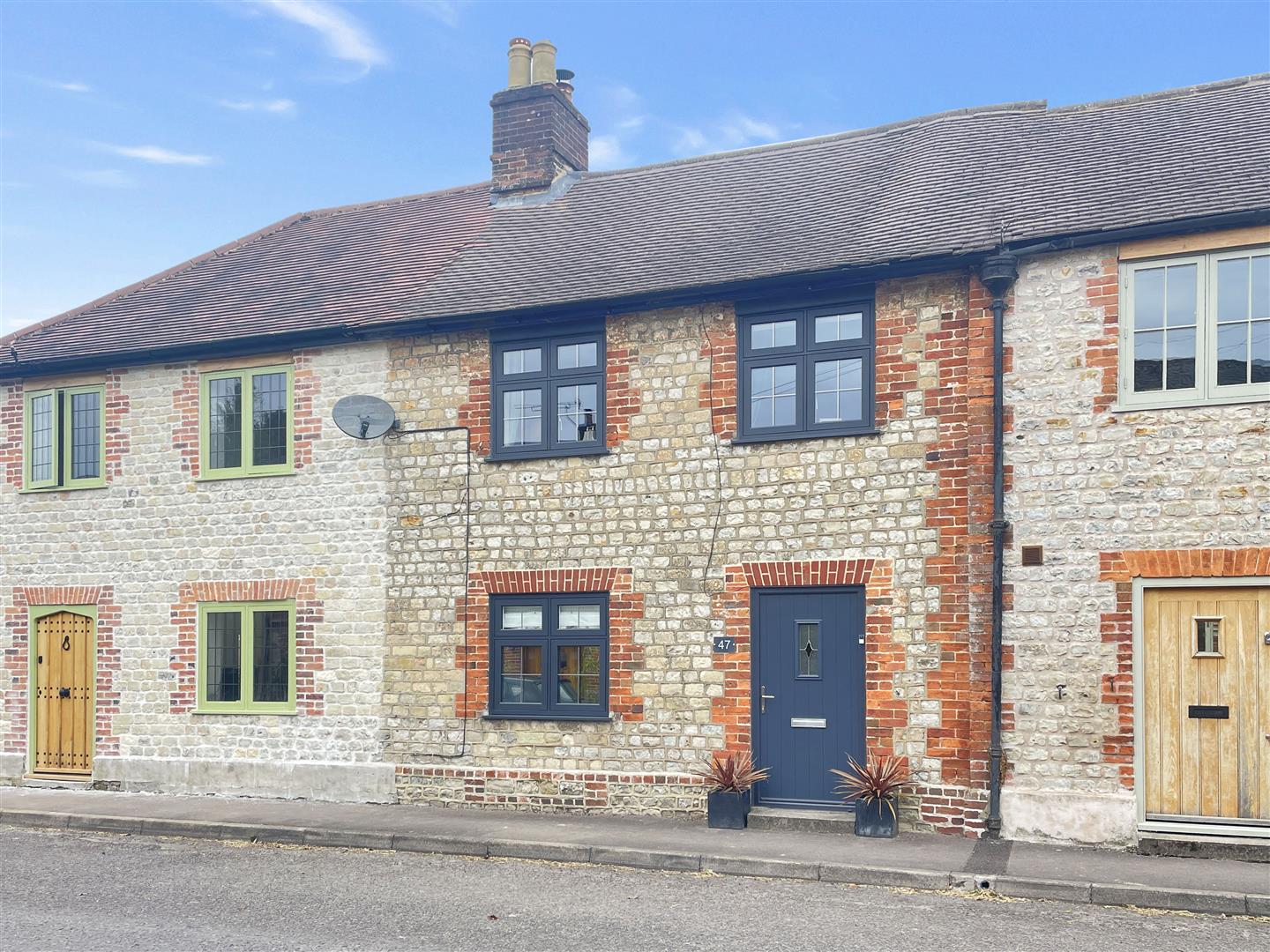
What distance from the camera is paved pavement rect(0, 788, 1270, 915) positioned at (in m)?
9.25

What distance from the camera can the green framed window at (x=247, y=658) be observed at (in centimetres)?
1455

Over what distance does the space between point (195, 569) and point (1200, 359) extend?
11.2 m

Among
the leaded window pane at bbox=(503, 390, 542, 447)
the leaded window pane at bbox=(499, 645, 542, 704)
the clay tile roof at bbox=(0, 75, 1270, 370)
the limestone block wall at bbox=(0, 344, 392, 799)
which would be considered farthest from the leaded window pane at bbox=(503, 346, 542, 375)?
the leaded window pane at bbox=(499, 645, 542, 704)

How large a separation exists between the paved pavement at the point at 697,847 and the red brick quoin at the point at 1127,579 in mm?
923

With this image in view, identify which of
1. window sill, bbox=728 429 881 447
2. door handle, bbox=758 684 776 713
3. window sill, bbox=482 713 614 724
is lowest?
window sill, bbox=482 713 614 724

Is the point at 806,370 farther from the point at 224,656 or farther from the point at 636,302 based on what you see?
the point at 224,656

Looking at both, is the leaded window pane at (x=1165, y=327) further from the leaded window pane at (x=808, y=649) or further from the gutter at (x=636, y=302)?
the leaded window pane at (x=808, y=649)

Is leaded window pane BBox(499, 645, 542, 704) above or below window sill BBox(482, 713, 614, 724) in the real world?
above

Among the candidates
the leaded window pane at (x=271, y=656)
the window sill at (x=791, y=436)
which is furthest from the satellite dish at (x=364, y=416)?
the window sill at (x=791, y=436)

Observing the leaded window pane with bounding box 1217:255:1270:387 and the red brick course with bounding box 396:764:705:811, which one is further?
the red brick course with bounding box 396:764:705:811

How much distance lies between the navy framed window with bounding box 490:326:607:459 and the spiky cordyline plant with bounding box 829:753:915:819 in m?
4.14

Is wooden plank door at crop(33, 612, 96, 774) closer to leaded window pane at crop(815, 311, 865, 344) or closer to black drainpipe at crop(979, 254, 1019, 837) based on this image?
leaded window pane at crop(815, 311, 865, 344)

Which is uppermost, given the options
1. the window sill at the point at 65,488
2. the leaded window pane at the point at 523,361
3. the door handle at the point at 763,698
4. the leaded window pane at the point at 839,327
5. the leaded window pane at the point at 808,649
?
the leaded window pane at the point at 839,327

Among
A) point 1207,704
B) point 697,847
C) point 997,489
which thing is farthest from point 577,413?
point 1207,704
